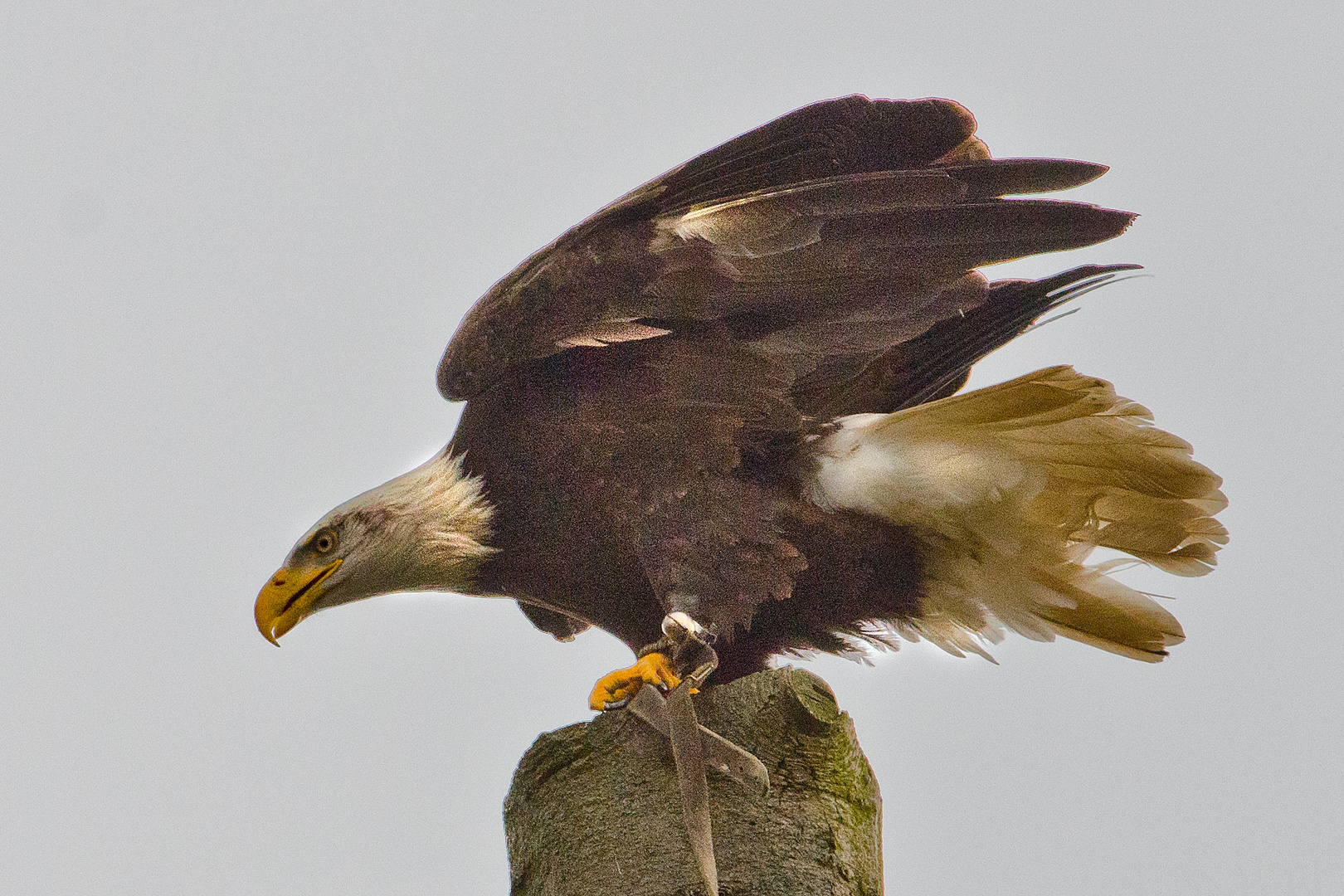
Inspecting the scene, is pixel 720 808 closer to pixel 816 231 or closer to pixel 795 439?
pixel 795 439

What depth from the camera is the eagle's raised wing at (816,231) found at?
11.4 feet

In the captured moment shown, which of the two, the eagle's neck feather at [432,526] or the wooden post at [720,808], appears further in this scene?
the eagle's neck feather at [432,526]

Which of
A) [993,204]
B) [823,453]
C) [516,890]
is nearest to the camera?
[516,890]

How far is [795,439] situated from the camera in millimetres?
3766

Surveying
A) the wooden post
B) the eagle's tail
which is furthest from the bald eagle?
the wooden post

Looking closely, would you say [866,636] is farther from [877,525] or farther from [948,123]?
[948,123]

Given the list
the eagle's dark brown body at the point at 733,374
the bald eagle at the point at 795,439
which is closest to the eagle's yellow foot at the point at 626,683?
the bald eagle at the point at 795,439

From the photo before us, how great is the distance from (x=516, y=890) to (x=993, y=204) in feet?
6.91

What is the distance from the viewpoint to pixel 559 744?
2.89m

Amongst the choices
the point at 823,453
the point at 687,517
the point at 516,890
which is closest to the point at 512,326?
the point at 687,517

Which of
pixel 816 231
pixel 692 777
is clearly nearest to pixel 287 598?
pixel 692 777

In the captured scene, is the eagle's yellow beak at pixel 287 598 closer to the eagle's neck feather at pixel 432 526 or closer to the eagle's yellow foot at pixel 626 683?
the eagle's neck feather at pixel 432 526

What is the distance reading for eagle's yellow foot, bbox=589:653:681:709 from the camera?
9.86 feet

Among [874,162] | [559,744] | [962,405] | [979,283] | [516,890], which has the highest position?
[874,162]
